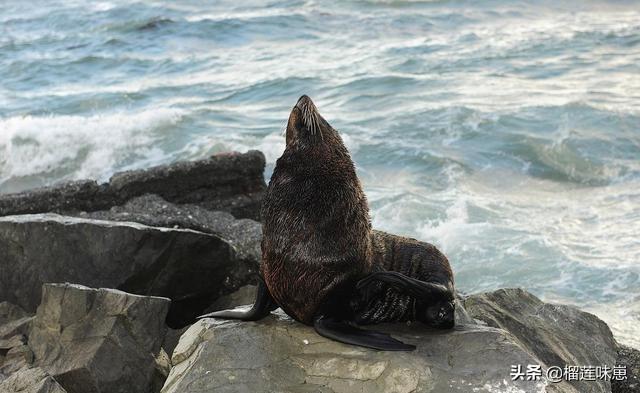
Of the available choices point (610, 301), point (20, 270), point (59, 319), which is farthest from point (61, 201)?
point (610, 301)

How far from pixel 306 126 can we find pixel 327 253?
24.9 inches

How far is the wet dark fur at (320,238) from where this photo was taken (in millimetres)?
3951

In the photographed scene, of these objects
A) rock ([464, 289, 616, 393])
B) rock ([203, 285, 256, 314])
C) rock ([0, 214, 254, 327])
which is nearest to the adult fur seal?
rock ([464, 289, 616, 393])

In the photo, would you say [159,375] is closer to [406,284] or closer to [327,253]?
[327,253]

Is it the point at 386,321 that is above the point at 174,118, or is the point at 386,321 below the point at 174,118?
above

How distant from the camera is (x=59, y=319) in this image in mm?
4699

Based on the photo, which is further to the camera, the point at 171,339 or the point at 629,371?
the point at 171,339

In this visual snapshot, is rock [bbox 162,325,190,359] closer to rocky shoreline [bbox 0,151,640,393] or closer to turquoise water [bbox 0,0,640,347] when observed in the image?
rocky shoreline [bbox 0,151,640,393]

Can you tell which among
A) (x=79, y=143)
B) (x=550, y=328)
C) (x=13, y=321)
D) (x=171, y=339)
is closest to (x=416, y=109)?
(x=79, y=143)

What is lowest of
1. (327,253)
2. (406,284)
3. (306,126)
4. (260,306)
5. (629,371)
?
(629,371)

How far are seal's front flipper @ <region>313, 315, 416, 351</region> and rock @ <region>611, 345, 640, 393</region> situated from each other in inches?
69.6

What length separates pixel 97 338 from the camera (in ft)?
14.9

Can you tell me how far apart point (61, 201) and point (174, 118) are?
302 inches

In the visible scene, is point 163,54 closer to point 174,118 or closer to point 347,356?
point 174,118
